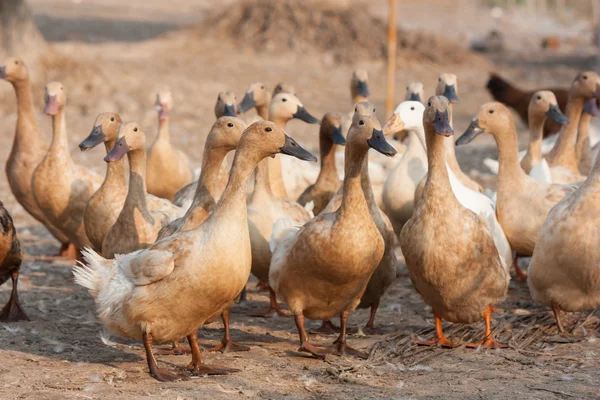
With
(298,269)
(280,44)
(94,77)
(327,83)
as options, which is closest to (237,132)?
(298,269)

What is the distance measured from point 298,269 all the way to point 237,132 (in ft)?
3.19

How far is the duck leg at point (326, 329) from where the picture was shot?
6750 millimetres

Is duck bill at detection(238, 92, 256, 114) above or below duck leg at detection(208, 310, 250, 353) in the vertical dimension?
above

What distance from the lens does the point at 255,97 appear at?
902 centimetres

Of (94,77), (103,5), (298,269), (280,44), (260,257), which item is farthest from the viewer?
(103,5)

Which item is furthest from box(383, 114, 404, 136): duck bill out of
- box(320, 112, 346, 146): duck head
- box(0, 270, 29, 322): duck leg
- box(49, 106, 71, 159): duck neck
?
box(0, 270, 29, 322): duck leg

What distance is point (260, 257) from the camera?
7008 millimetres

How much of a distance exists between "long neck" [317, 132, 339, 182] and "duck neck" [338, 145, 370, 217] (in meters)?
1.83

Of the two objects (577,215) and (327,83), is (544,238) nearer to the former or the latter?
(577,215)

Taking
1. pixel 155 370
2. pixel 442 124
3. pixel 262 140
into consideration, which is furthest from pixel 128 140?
pixel 442 124

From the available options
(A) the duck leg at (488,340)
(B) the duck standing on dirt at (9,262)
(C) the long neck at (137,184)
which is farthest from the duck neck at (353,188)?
(B) the duck standing on dirt at (9,262)

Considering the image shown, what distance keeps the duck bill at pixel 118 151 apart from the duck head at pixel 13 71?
2.99 m

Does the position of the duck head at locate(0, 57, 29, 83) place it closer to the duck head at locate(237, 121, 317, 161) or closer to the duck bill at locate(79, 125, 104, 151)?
the duck bill at locate(79, 125, 104, 151)

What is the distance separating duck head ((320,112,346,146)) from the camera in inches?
305
